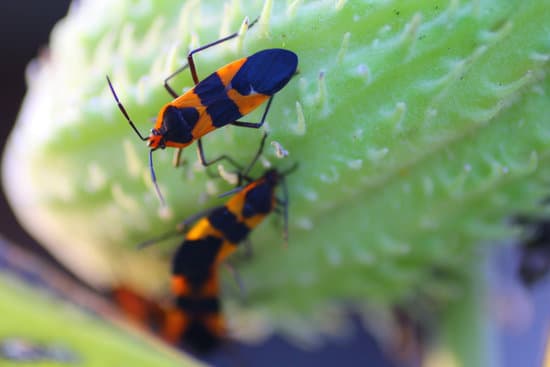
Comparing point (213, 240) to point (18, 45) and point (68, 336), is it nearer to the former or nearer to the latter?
point (68, 336)

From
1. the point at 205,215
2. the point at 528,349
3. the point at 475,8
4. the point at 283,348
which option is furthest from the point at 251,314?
the point at 283,348

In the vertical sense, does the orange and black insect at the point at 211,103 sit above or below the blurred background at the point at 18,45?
below

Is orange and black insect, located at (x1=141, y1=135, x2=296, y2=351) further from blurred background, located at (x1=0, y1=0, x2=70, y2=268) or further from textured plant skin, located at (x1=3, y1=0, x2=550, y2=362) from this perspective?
blurred background, located at (x1=0, y1=0, x2=70, y2=268)

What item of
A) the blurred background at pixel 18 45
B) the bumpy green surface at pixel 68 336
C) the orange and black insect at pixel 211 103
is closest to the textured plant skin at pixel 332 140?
the orange and black insect at pixel 211 103

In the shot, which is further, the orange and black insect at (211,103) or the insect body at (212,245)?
the insect body at (212,245)

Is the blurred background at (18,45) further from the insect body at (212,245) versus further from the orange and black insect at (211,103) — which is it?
the orange and black insect at (211,103)

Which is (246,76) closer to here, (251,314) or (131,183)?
(131,183)

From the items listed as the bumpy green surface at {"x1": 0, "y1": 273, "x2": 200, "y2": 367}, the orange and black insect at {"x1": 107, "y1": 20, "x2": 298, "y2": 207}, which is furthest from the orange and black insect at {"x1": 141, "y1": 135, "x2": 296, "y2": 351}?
the bumpy green surface at {"x1": 0, "y1": 273, "x2": 200, "y2": 367}
